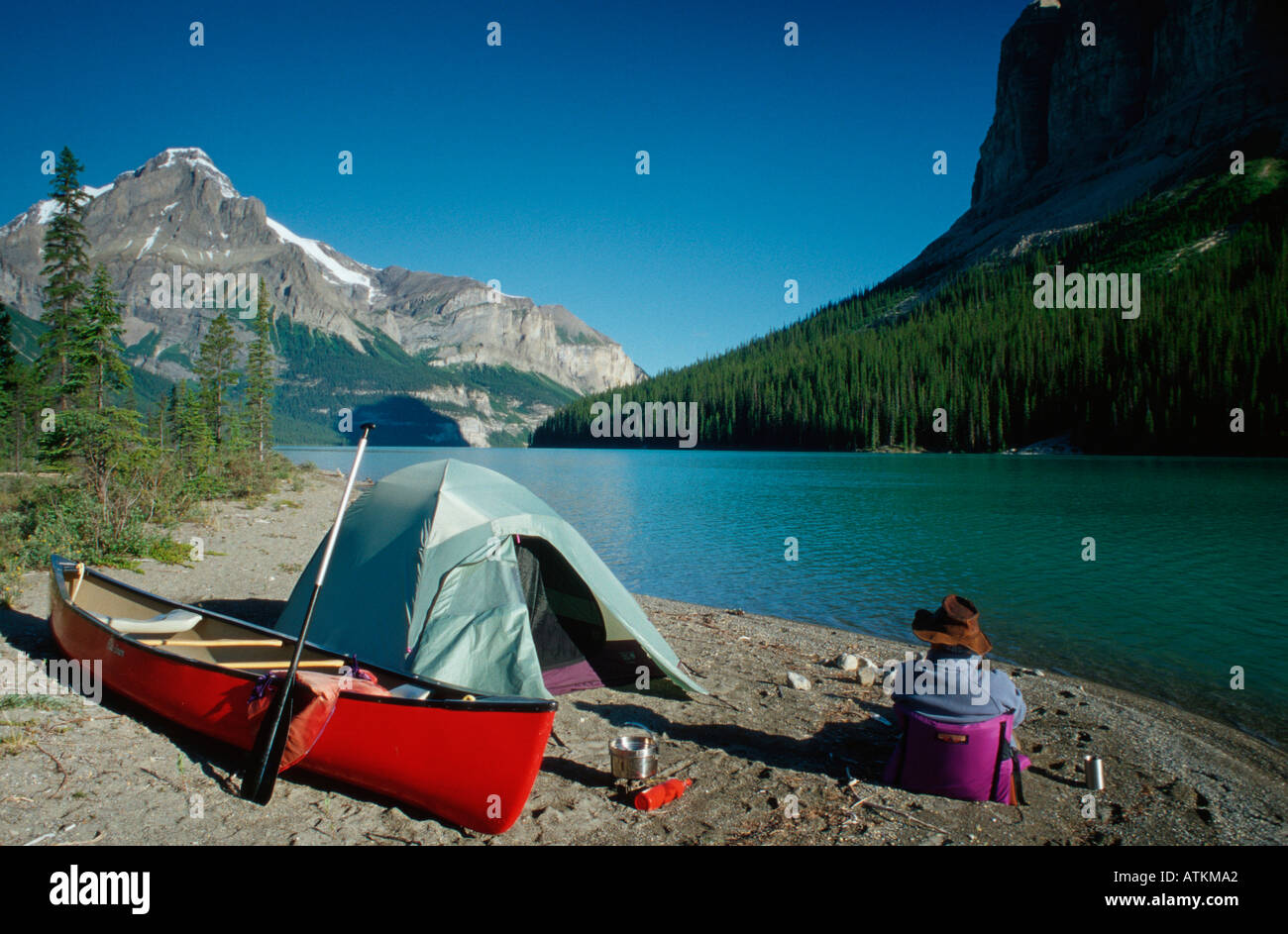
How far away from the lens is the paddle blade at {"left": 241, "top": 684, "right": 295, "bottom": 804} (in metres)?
5.16

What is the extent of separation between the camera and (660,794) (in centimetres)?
560

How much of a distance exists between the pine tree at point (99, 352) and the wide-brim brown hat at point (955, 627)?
1032 inches

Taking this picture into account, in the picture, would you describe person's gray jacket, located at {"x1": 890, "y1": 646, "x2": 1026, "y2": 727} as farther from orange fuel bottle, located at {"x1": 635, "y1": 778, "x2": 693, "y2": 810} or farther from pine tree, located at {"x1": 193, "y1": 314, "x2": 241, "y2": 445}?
pine tree, located at {"x1": 193, "y1": 314, "x2": 241, "y2": 445}

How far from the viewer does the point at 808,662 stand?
1025 cm

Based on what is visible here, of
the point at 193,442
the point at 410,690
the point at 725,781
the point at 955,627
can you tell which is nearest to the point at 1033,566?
the point at 955,627

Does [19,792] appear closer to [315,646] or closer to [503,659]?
[315,646]

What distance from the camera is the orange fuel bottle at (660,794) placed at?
18.0 feet

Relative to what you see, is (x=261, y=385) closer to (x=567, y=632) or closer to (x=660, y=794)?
(x=567, y=632)

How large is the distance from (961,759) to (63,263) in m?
38.5

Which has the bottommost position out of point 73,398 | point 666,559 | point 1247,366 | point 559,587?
point 666,559

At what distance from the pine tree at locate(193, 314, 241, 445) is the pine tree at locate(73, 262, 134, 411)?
59.6 feet

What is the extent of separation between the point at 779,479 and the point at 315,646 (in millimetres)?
48079

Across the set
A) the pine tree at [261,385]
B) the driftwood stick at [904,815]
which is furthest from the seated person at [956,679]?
the pine tree at [261,385]
